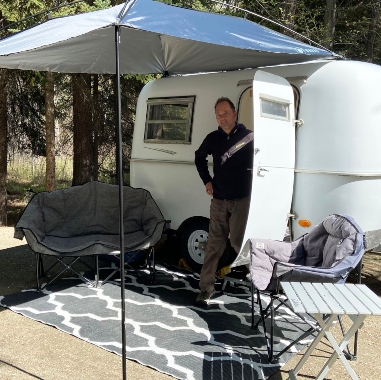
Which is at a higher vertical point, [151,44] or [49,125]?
[151,44]

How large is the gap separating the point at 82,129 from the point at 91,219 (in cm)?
351

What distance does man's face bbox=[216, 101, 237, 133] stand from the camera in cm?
431

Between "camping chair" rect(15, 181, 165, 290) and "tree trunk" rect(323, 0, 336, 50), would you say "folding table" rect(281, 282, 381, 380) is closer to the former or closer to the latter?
"camping chair" rect(15, 181, 165, 290)

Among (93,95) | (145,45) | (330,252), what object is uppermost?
(145,45)

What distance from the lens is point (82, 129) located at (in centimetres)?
886

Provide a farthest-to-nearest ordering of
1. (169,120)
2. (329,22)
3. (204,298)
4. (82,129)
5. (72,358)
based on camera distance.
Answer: (82,129)
(329,22)
(169,120)
(204,298)
(72,358)

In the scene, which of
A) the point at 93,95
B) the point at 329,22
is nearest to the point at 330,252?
the point at 329,22

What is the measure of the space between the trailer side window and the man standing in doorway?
0.29m

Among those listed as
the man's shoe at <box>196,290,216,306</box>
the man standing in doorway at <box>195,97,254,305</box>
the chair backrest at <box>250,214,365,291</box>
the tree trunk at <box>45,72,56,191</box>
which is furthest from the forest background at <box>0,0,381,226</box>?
the chair backrest at <box>250,214,365,291</box>

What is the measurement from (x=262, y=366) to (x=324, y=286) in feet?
2.71

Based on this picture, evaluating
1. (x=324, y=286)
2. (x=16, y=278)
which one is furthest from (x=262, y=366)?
(x=16, y=278)

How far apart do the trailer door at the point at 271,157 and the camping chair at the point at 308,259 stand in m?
0.29

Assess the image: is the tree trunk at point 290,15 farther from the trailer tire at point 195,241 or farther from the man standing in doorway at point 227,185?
the man standing in doorway at point 227,185

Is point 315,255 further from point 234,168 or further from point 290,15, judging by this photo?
point 290,15
